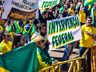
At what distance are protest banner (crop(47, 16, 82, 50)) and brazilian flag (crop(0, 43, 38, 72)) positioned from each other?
52.9 inches

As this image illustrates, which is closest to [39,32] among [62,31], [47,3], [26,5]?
[47,3]

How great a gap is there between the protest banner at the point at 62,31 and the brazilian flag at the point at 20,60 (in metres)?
1.34

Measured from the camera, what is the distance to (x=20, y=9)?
333 inches

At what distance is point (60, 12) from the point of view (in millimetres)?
17828

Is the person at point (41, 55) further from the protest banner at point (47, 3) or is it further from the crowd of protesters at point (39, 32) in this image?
the protest banner at point (47, 3)

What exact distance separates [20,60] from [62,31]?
2229mm

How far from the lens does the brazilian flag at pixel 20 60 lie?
643 cm

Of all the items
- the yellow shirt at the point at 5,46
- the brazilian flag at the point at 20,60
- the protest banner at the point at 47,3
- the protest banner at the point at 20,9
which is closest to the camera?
the brazilian flag at the point at 20,60

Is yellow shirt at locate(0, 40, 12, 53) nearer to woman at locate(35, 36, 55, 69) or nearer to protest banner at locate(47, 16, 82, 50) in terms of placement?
protest banner at locate(47, 16, 82, 50)

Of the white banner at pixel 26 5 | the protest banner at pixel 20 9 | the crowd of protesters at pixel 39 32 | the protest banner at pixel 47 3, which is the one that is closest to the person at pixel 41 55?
the crowd of protesters at pixel 39 32

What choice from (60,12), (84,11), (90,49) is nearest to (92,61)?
(90,49)

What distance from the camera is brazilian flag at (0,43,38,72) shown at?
6.43 m

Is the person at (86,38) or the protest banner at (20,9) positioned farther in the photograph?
the person at (86,38)

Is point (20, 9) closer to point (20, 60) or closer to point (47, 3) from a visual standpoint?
point (47, 3)
